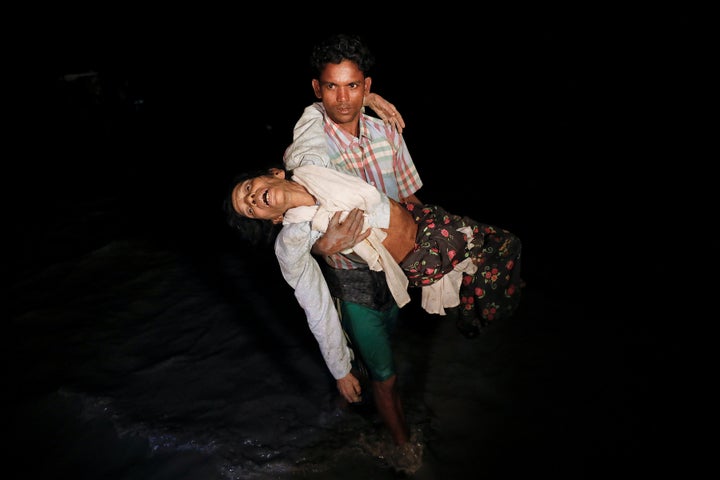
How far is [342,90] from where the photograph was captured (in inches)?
75.6

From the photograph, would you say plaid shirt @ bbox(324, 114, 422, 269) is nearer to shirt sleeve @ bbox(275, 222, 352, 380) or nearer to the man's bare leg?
shirt sleeve @ bbox(275, 222, 352, 380)

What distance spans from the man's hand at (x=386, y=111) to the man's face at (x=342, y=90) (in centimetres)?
24

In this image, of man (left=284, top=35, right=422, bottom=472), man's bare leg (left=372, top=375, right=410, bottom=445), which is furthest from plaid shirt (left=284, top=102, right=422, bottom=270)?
man's bare leg (left=372, top=375, right=410, bottom=445)

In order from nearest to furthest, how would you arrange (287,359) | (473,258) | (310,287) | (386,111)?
(310,287) → (473,258) → (386,111) → (287,359)

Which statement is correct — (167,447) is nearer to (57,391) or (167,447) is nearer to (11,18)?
(57,391)

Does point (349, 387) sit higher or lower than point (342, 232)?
lower

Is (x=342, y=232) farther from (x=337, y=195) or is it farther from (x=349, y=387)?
(x=349, y=387)

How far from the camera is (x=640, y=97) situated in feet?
24.5

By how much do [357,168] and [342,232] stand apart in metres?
0.55

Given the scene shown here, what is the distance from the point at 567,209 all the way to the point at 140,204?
7872 millimetres

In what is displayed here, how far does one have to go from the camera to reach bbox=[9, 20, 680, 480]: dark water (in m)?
2.72

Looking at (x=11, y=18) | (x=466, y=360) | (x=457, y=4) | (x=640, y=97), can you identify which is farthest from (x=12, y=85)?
(x=640, y=97)

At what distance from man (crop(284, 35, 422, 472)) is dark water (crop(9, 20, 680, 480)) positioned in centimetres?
100

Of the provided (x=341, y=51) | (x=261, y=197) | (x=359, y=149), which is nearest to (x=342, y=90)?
(x=341, y=51)
